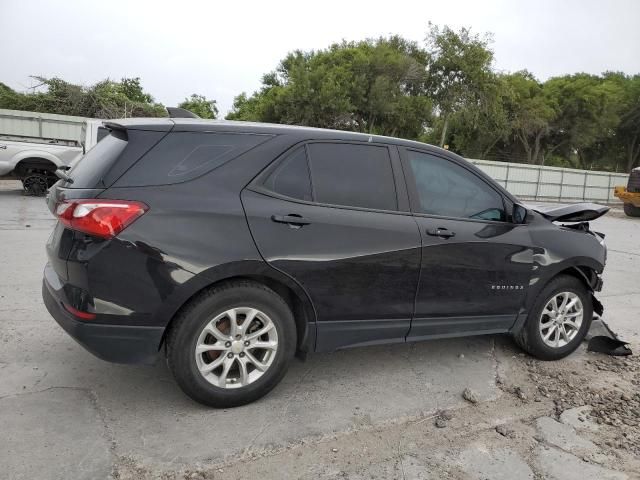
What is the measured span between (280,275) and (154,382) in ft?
3.94

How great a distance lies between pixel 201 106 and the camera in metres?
47.5

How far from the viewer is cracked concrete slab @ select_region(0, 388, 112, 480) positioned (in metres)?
2.54

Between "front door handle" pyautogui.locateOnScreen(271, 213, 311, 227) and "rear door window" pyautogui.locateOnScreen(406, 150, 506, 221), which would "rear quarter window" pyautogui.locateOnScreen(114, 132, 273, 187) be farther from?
"rear door window" pyautogui.locateOnScreen(406, 150, 506, 221)

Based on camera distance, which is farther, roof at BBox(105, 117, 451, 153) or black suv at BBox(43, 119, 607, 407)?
roof at BBox(105, 117, 451, 153)

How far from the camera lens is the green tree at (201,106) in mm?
45781

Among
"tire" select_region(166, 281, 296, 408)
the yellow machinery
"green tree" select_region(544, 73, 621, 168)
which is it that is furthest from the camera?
"green tree" select_region(544, 73, 621, 168)

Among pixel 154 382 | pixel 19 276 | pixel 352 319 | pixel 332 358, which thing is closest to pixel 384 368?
pixel 332 358

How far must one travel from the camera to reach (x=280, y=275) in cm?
312

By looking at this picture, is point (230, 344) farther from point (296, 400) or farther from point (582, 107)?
point (582, 107)

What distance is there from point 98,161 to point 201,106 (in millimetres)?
46799

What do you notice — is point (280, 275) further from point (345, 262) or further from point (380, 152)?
point (380, 152)

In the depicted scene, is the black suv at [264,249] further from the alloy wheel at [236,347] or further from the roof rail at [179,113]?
the roof rail at [179,113]

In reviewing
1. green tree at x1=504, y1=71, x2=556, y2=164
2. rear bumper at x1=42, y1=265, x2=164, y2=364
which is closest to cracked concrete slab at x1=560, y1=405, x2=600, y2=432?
rear bumper at x1=42, y1=265, x2=164, y2=364

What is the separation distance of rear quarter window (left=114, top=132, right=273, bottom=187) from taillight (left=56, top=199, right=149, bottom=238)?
141 millimetres
